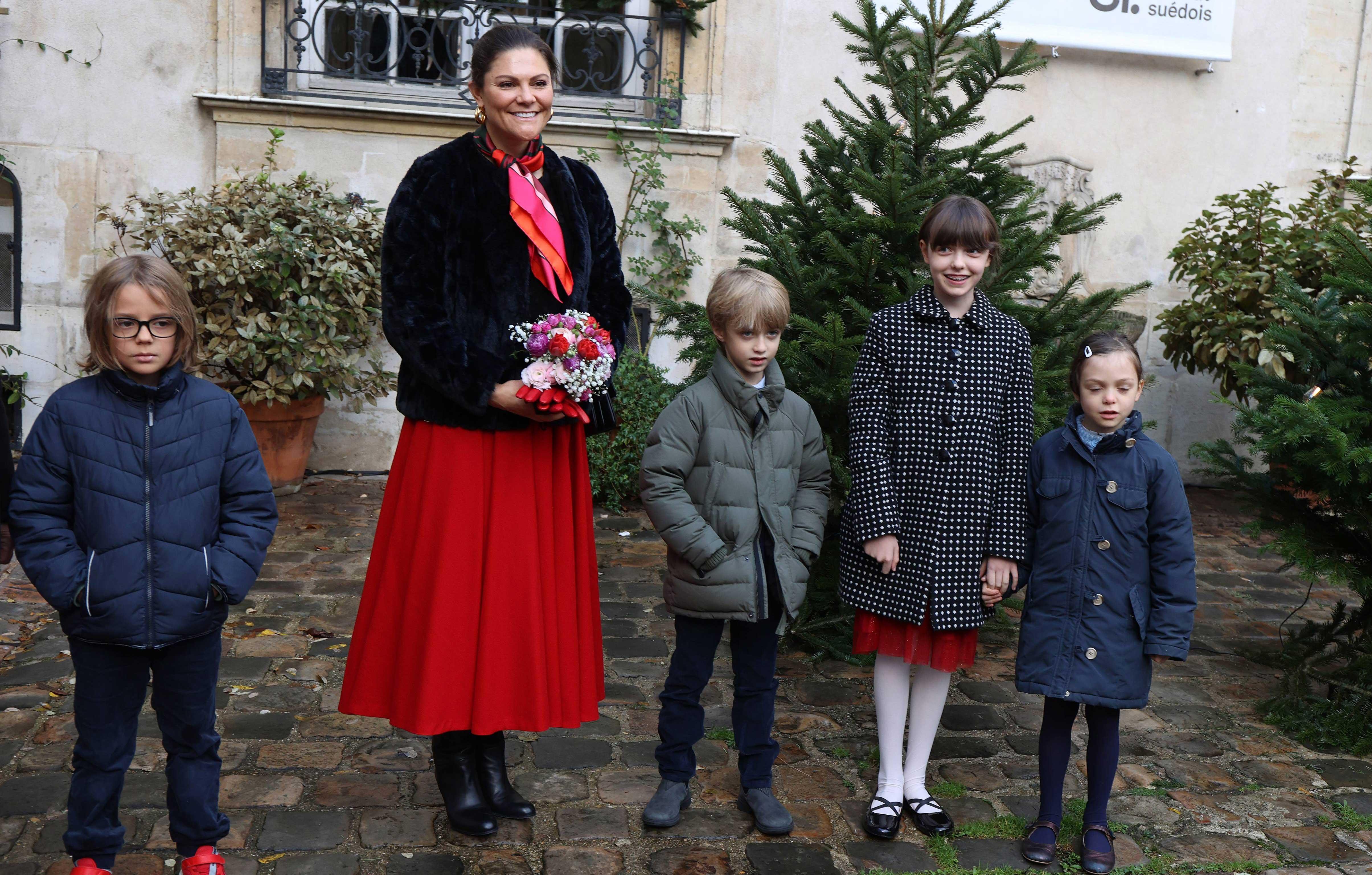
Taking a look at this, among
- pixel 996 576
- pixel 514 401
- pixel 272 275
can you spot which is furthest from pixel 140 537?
pixel 272 275

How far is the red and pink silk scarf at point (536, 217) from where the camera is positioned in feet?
9.92

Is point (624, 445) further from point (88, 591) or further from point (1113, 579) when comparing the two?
point (88, 591)

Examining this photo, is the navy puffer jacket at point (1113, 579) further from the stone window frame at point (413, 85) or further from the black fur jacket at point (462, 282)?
the stone window frame at point (413, 85)

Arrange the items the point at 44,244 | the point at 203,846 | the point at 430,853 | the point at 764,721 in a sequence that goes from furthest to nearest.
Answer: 1. the point at 44,244
2. the point at 764,721
3. the point at 430,853
4. the point at 203,846

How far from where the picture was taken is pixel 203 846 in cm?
284

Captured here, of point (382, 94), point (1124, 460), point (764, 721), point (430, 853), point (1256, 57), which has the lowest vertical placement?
point (430, 853)

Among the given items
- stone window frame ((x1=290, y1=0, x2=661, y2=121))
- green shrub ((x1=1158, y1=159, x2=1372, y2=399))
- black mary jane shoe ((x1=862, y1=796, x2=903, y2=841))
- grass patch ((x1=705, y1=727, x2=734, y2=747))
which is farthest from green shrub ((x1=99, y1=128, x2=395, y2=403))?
green shrub ((x1=1158, y1=159, x2=1372, y2=399))

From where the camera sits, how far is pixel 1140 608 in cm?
315

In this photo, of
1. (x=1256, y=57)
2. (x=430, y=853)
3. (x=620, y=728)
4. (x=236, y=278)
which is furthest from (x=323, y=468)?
(x=1256, y=57)

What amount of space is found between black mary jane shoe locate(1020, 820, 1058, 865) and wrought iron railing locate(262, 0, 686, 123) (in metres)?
5.74

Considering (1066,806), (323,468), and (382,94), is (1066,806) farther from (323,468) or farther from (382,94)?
(382,94)

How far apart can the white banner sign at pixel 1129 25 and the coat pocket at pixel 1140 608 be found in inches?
232

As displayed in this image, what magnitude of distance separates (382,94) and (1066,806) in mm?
6276

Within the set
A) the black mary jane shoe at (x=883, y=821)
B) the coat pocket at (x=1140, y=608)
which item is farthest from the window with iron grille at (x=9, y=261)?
the coat pocket at (x=1140, y=608)
